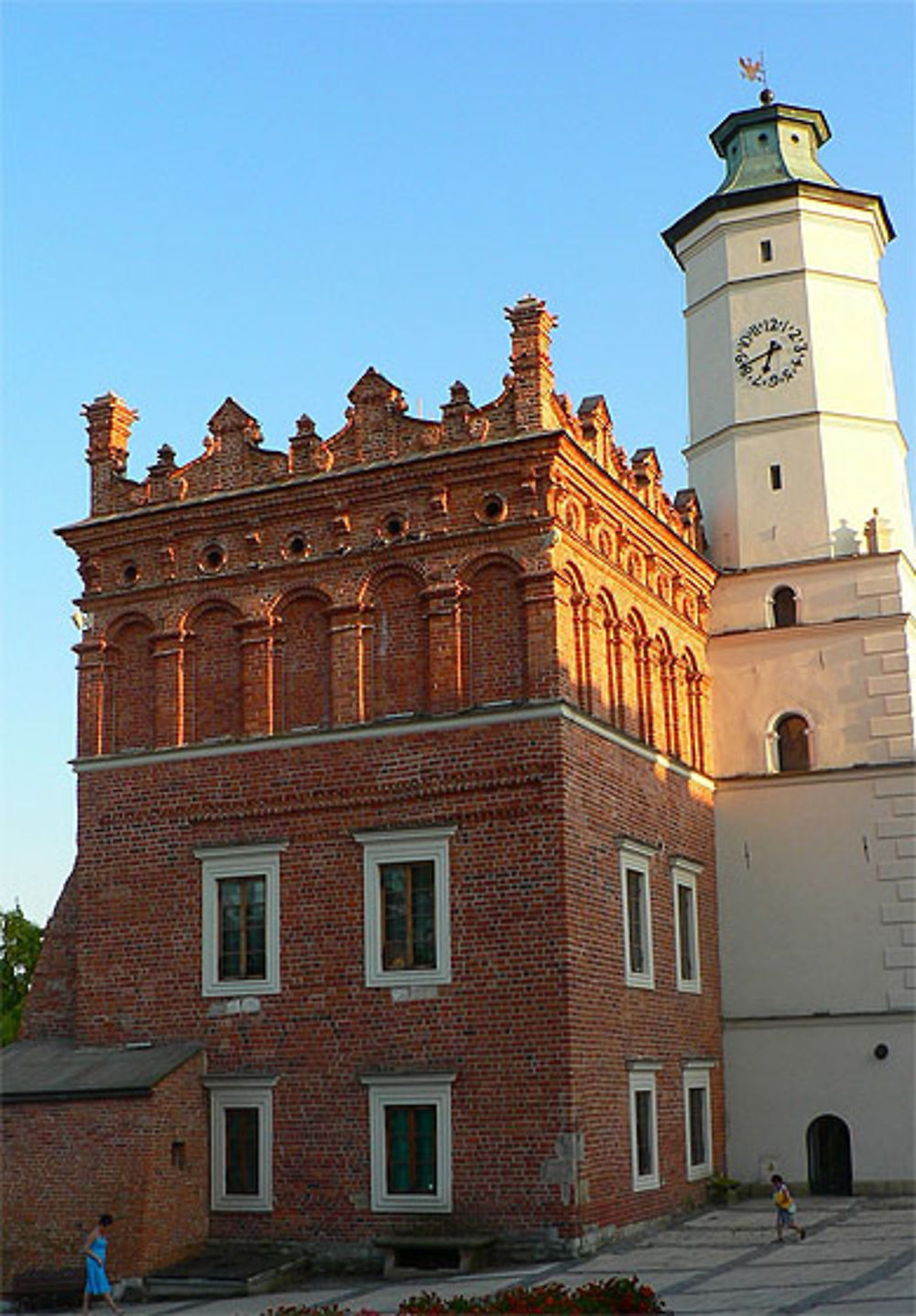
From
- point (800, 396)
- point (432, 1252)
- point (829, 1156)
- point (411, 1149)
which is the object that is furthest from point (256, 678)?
point (829, 1156)

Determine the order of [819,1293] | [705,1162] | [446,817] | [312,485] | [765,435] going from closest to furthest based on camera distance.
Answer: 1. [819,1293]
2. [446,817]
3. [312,485]
4. [705,1162]
5. [765,435]

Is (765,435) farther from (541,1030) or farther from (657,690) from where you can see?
(541,1030)

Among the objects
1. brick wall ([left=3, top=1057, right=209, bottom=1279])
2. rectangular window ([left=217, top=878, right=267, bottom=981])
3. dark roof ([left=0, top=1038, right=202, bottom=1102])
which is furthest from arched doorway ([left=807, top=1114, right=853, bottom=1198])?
dark roof ([left=0, top=1038, right=202, bottom=1102])

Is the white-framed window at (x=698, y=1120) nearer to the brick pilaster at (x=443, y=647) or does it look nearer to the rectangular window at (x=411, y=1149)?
the rectangular window at (x=411, y=1149)

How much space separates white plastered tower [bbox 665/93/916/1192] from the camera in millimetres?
27625

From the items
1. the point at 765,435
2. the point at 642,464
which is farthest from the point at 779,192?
the point at 642,464

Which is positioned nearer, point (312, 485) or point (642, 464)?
point (312, 485)

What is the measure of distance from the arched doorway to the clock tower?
31.9 feet

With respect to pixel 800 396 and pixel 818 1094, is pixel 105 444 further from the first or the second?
pixel 818 1094

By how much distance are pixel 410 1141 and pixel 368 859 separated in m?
3.84

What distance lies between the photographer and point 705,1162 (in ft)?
88.7

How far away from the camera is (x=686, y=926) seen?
27.6m

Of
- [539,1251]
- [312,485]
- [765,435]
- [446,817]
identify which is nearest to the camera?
[539,1251]

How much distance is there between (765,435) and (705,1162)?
1285cm
